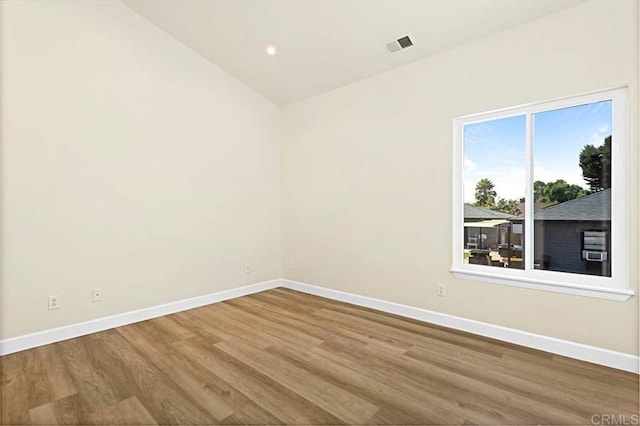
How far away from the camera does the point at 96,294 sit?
3.22 meters

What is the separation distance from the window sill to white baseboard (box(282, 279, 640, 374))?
40cm

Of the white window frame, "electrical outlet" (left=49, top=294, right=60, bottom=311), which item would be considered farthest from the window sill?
"electrical outlet" (left=49, top=294, right=60, bottom=311)

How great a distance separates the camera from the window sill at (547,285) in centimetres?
243

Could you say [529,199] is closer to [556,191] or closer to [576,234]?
[556,191]

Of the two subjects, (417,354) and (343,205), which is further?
(343,205)

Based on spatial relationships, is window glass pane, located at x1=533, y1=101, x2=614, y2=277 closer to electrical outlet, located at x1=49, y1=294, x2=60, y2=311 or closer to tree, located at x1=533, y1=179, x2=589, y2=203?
tree, located at x1=533, y1=179, x2=589, y2=203

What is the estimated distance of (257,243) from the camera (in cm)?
475

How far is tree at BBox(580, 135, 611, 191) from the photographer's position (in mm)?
2547

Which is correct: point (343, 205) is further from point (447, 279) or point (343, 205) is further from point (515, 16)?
point (515, 16)

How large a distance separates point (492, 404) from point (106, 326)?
11.3ft

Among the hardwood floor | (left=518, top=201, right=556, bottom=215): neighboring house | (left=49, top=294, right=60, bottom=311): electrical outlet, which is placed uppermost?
(left=518, top=201, right=556, bottom=215): neighboring house

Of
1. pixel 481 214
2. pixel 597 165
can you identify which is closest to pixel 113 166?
pixel 481 214

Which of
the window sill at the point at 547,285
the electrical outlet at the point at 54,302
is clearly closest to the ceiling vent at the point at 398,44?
the window sill at the point at 547,285

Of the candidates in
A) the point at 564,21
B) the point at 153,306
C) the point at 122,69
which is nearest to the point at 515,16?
the point at 564,21
